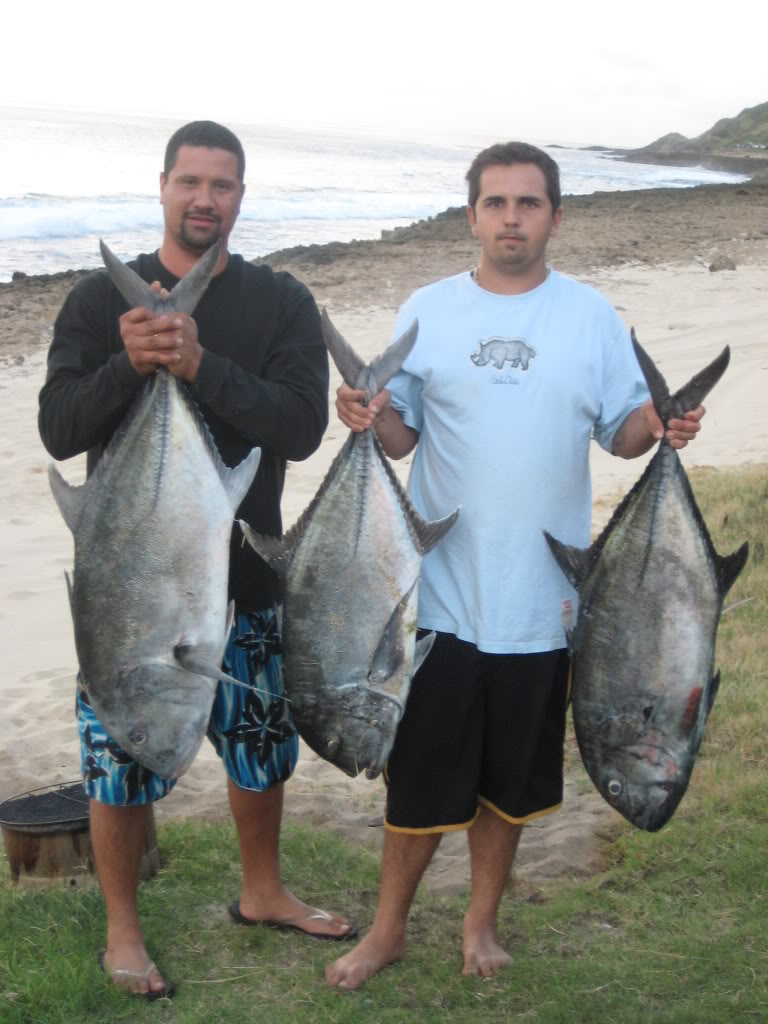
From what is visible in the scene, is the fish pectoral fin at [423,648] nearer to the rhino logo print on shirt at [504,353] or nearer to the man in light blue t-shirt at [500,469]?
the man in light blue t-shirt at [500,469]

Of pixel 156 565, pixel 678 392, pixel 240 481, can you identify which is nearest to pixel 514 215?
pixel 678 392

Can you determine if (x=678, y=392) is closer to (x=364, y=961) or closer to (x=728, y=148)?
(x=364, y=961)

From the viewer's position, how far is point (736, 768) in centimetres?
366

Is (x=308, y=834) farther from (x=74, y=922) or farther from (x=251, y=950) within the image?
(x=74, y=922)

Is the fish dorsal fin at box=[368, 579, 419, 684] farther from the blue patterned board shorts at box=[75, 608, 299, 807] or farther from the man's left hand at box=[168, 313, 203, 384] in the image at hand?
the man's left hand at box=[168, 313, 203, 384]

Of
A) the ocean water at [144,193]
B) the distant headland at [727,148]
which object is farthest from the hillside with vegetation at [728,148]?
the ocean water at [144,193]

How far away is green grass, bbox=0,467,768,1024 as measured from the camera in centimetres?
270

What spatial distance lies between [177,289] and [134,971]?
1769 mm

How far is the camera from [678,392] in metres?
2.51

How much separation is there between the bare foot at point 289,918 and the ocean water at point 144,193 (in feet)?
49.3

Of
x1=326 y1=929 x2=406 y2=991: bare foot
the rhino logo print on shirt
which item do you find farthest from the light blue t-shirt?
x1=326 y1=929 x2=406 y2=991: bare foot

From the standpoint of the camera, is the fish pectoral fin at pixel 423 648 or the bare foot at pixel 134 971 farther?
the bare foot at pixel 134 971

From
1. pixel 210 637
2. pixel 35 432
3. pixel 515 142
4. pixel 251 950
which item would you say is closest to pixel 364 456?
pixel 210 637

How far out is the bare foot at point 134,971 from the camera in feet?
9.17
